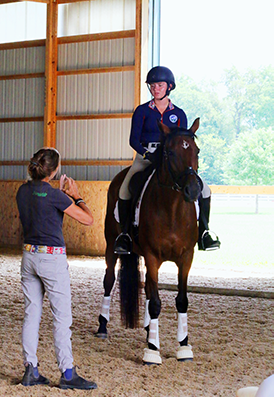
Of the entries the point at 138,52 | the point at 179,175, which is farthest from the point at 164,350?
the point at 138,52

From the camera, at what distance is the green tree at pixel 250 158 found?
46.0 ft

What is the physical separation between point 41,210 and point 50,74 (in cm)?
768

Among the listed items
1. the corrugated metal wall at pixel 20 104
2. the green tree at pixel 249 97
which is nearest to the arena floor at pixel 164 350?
the corrugated metal wall at pixel 20 104

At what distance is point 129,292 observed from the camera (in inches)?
148

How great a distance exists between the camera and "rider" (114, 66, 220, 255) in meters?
3.40

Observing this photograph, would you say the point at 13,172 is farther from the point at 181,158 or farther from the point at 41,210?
the point at 41,210

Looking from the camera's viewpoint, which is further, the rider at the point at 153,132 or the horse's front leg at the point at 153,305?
the rider at the point at 153,132

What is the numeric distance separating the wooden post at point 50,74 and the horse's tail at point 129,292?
6160mm

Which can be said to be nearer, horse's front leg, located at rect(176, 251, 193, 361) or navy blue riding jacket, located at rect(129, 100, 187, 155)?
horse's front leg, located at rect(176, 251, 193, 361)

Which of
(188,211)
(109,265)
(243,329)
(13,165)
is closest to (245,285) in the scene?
(243,329)

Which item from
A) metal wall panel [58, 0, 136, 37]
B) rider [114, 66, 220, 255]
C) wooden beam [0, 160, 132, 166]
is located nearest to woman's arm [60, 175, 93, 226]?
rider [114, 66, 220, 255]

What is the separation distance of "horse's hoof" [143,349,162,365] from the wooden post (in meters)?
7.15

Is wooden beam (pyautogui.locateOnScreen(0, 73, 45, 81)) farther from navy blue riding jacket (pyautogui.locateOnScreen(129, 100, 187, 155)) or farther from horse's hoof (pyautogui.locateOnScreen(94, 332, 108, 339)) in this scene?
horse's hoof (pyautogui.locateOnScreen(94, 332, 108, 339))

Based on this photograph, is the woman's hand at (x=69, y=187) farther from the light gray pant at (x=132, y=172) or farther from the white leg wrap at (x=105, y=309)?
the white leg wrap at (x=105, y=309)
